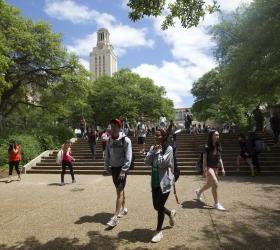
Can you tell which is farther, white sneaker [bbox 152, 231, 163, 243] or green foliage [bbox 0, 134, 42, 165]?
green foliage [bbox 0, 134, 42, 165]

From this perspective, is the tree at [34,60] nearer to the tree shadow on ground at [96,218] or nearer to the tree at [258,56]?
the tree at [258,56]

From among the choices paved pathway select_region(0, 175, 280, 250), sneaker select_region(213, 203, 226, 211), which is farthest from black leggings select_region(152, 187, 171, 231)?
sneaker select_region(213, 203, 226, 211)

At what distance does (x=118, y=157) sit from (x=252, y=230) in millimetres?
2641

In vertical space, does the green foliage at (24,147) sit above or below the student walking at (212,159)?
above

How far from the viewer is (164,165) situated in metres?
5.80

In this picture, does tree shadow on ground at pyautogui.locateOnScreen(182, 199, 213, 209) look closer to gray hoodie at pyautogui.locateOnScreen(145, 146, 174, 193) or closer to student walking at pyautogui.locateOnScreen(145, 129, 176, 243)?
student walking at pyautogui.locateOnScreen(145, 129, 176, 243)

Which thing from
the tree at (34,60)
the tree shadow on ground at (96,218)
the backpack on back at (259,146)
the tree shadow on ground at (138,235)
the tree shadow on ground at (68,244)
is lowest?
the tree shadow on ground at (68,244)

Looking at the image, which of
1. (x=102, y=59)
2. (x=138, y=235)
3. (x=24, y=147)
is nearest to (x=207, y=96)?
(x=24, y=147)

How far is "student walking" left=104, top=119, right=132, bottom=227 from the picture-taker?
6.61 meters

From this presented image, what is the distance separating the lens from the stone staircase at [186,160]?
15008 mm

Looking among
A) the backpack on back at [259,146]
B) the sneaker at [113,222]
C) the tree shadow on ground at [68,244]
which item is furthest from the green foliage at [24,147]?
the tree shadow on ground at [68,244]

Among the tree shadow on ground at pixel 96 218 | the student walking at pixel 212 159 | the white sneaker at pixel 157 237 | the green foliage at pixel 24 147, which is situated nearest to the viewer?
the white sneaker at pixel 157 237

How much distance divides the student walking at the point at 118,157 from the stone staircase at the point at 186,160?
8457 millimetres

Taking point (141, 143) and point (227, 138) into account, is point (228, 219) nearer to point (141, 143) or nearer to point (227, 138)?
point (141, 143)
